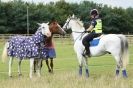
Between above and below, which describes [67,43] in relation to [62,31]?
below

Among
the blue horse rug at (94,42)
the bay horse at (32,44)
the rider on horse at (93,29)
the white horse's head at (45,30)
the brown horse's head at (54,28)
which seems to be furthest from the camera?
the brown horse's head at (54,28)

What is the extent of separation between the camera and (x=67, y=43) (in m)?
46.6

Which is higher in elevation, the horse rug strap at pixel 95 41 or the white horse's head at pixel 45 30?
the white horse's head at pixel 45 30

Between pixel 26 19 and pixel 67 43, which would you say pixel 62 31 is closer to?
pixel 67 43

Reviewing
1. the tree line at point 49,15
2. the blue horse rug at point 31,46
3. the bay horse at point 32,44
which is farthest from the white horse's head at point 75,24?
the tree line at point 49,15

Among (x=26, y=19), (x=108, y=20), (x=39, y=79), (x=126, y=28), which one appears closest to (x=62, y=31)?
(x=39, y=79)

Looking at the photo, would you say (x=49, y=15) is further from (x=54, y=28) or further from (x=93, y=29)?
(x=93, y=29)

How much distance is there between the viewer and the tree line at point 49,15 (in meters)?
73.0

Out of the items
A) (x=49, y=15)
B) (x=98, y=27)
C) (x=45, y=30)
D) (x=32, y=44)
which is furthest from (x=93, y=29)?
(x=49, y=15)

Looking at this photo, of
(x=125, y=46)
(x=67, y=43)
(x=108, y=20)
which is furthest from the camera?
(x=108, y=20)

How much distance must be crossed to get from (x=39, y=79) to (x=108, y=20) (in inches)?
2828

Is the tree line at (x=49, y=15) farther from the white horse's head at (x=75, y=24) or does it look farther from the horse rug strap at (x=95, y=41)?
the horse rug strap at (x=95, y=41)

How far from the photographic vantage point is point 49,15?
77000mm

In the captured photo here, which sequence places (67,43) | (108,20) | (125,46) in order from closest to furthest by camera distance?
(125,46) → (67,43) → (108,20)
